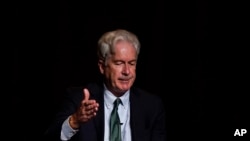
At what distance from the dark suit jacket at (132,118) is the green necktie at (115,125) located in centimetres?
4

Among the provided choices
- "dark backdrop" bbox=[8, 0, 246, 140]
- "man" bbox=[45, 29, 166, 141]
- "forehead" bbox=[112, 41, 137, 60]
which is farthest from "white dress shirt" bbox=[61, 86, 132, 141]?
"dark backdrop" bbox=[8, 0, 246, 140]

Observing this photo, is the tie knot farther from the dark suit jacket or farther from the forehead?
the forehead

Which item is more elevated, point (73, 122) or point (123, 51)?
point (123, 51)

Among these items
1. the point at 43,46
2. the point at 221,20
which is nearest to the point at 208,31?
the point at 221,20

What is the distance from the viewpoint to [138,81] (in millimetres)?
2488

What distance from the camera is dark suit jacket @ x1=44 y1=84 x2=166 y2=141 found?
2.00 m

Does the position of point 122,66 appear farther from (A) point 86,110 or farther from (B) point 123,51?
(A) point 86,110

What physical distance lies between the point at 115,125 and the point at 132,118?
79 millimetres

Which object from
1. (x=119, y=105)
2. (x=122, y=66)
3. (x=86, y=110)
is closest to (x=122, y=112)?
(x=119, y=105)

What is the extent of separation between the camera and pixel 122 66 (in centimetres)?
197

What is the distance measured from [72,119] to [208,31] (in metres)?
0.82

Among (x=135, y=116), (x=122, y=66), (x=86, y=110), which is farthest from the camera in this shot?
(x=135, y=116)

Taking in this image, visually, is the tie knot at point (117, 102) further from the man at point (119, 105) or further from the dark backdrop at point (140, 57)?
the dark backdrop at point (140, 57)

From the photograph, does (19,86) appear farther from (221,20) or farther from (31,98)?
(221,20)
